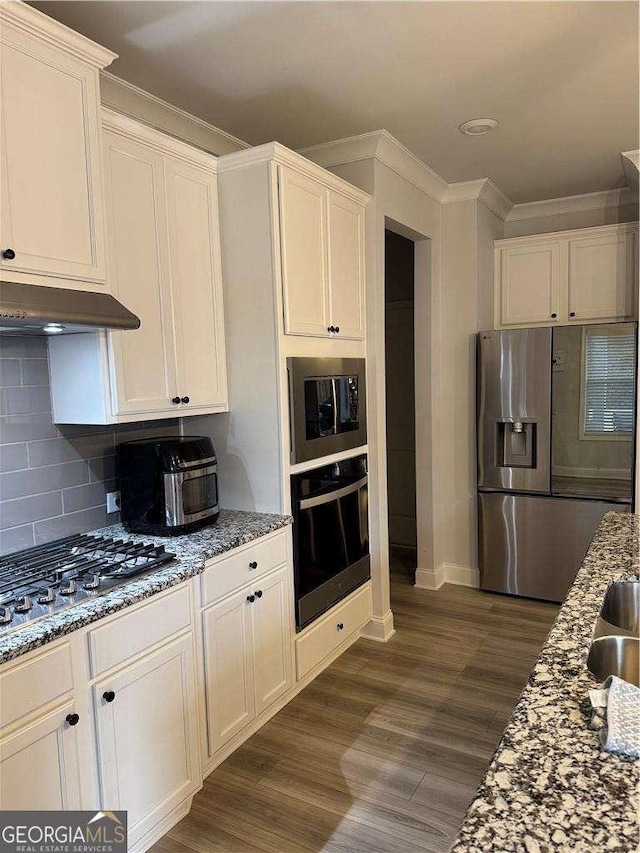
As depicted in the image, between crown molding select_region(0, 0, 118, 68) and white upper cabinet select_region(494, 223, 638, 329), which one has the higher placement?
crown molding select_region(0, 0, 118, 68)

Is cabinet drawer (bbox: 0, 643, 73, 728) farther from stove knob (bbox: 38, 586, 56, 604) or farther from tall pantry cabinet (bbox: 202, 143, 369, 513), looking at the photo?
tall pantry cabinet (bbox: 202, 143, 369, 513)

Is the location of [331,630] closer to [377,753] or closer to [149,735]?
[377,753]

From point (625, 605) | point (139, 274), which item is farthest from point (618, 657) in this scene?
point (139, 274)

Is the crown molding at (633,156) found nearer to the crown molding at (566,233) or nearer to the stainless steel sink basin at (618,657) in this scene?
the crown molding at (566,233)

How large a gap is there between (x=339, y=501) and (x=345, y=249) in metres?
1.26

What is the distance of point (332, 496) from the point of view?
2857mm

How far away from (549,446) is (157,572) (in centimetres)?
274

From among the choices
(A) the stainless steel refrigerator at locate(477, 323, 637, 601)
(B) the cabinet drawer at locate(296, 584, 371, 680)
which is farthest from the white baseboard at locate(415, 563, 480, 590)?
(B) the cabinet drawer at locate(296, 584, 371, 680)

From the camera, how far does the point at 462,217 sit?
13.2 ft

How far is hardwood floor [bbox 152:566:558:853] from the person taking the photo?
77.7 inches

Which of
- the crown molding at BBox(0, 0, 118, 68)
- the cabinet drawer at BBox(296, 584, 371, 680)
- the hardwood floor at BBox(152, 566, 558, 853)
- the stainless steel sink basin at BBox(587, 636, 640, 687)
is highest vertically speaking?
the crown molding at BBox(0, 0, 118, 68)

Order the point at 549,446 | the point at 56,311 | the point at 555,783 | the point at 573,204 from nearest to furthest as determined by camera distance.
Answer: the point at 555,783 < the point at 56,311 < the point at 549,446 < the point at 573,204

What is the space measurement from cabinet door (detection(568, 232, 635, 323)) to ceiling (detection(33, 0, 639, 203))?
2.37 feet

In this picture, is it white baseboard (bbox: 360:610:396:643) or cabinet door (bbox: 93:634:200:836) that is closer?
cabinet door (bbox: 93:634:200:836)
